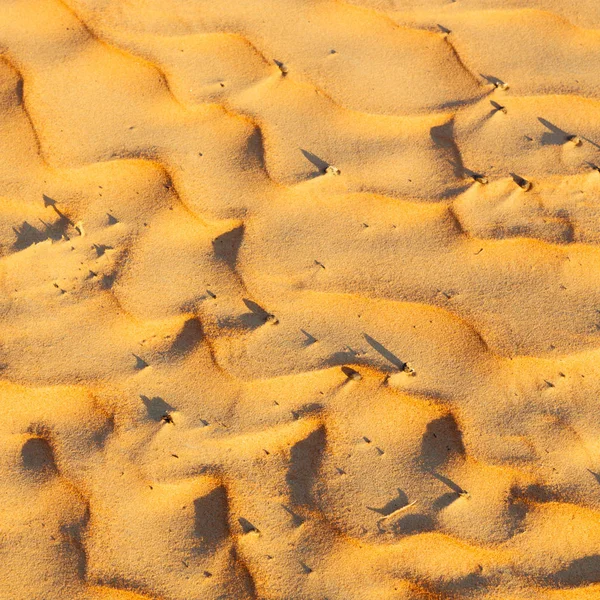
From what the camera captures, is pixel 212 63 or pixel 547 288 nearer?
pixel 547 288

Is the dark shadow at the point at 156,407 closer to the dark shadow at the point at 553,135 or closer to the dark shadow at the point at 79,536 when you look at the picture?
the dark shadow at the point at 79,536

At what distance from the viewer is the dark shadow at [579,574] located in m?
1.69

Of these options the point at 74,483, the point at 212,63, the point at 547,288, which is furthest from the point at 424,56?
the point at 74,483

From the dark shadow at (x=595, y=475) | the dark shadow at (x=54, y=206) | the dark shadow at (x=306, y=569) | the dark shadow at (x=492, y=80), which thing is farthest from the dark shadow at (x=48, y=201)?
the dark shadow at (x=595, y=475)

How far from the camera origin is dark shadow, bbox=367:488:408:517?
1734 mm

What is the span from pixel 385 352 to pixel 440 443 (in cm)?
25

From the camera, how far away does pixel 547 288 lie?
6.20ft

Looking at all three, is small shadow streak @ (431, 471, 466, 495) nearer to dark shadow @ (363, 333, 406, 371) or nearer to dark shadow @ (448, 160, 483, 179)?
dark shadow @ (363, 333, 406, 371)

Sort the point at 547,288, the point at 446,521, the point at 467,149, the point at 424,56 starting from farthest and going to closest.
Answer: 1. the point at 424,56
2. the point at 467,149
3. the point at 547,288
4. the point at 446,521

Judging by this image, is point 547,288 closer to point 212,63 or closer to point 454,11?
point 454,11

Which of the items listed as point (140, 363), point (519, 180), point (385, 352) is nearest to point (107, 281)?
point (140, 363)

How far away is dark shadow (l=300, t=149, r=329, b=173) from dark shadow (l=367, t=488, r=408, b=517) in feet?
2.80

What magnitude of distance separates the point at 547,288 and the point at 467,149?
1.40 feet

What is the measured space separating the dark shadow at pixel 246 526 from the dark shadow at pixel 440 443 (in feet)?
1.38
